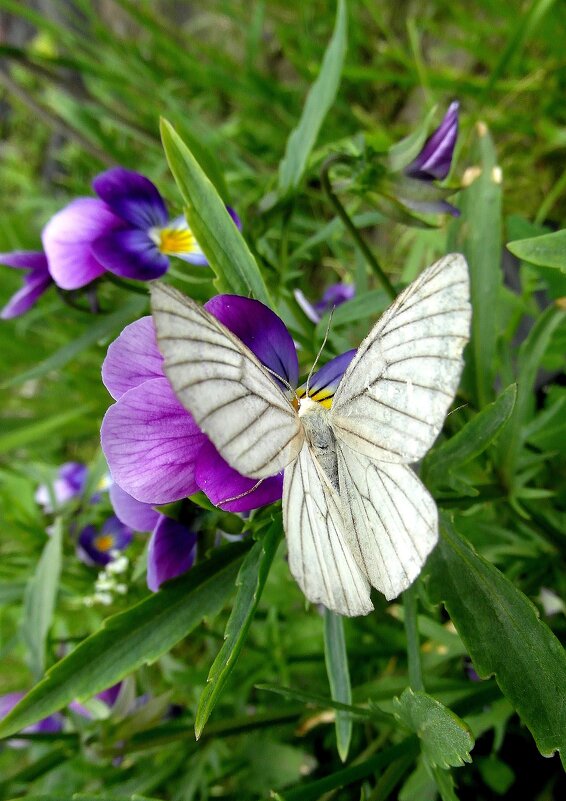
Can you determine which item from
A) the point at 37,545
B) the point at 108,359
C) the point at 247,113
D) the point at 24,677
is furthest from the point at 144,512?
the point at 247,113

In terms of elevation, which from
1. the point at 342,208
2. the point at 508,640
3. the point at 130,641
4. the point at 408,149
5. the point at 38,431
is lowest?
the point at 38,431

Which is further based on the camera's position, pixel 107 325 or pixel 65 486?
pixel 65 486

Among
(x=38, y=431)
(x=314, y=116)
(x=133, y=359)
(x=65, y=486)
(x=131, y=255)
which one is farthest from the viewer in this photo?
(x=38, y=431)

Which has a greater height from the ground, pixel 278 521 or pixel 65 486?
pixel 278 521

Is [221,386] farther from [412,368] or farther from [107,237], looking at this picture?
[107,237]

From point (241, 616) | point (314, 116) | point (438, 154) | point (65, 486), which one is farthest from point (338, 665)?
point (65, 486)

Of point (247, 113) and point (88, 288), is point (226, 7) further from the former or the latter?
point (88, 288)

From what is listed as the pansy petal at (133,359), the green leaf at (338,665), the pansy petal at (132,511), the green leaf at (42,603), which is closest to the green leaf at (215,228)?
the pansy petal at (133,359)
